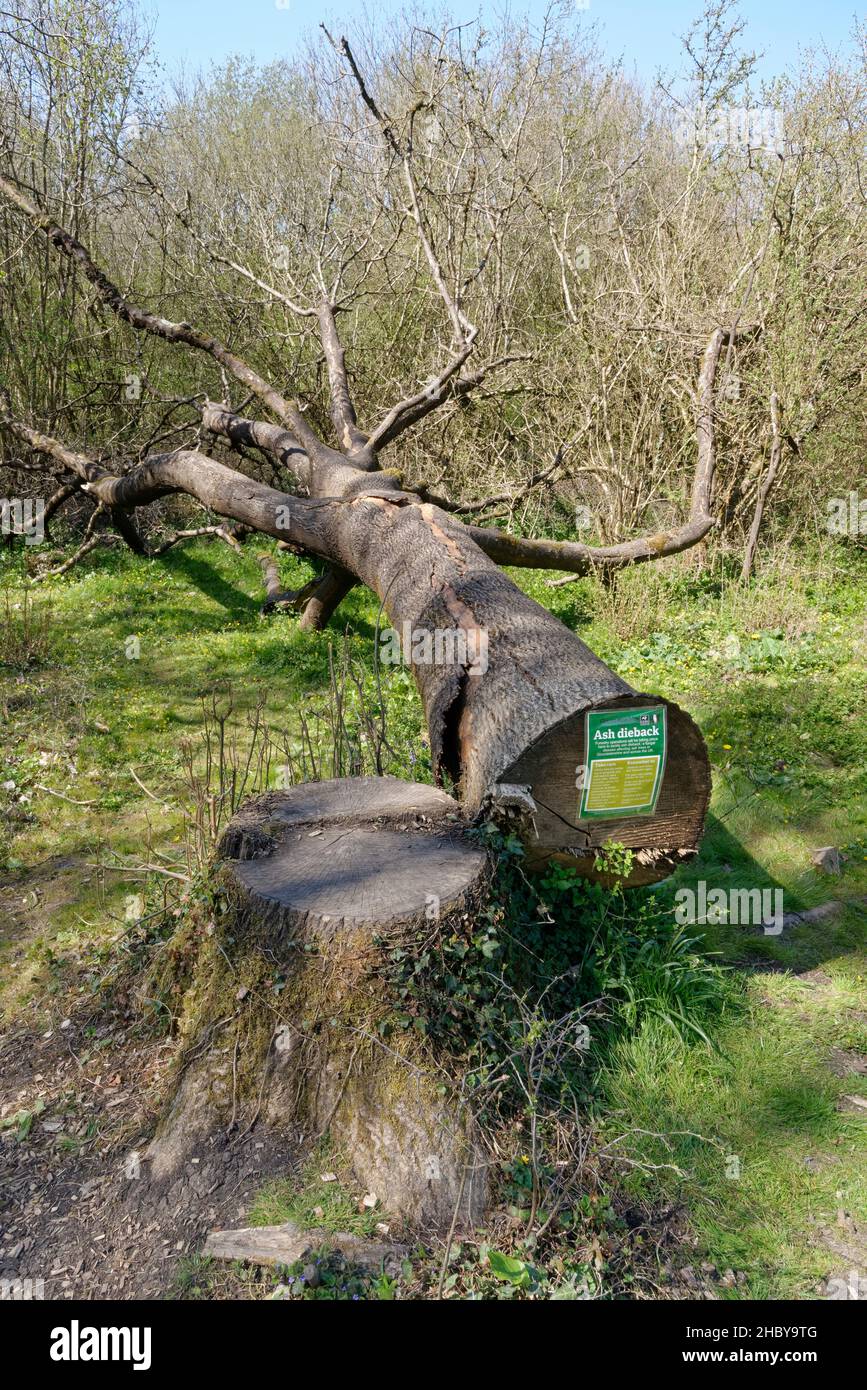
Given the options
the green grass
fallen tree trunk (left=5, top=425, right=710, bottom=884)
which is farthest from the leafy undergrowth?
fallen tree trunk (left=5, top=425, right=710, bottom=884)

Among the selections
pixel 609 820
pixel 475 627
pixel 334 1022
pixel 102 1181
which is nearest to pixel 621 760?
pixel 609 820

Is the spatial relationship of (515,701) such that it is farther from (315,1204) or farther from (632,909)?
(315,1204)

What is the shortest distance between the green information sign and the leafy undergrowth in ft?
1.10

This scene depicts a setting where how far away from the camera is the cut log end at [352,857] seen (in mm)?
2832

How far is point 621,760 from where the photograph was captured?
11.0 ft

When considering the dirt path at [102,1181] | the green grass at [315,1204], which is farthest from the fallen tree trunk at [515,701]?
the dirt path at [102,1181]

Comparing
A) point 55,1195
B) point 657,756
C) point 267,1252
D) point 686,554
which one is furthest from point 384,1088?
point 686,554

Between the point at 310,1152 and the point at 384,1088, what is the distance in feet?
0.99

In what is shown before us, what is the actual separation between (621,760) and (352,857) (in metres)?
0.97

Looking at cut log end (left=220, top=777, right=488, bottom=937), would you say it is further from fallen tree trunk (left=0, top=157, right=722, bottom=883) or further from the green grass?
the green grass

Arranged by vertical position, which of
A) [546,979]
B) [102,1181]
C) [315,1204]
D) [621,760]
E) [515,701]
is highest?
[515,701]

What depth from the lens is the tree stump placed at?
2.68 meters

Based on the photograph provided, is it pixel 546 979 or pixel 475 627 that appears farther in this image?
pixel 475 627

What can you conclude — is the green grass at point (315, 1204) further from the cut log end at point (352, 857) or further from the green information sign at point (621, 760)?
the green information sign at point (621, 760)
